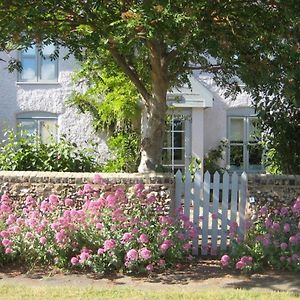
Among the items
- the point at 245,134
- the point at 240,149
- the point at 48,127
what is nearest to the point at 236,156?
the point at 240,149

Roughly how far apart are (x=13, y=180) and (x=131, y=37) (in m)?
3.18

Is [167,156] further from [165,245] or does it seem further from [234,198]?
[165,245]

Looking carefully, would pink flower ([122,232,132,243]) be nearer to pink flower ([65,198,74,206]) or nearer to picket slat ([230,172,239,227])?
pink flower ([65,198,74,206])

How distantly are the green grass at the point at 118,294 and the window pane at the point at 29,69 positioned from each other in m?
10.4

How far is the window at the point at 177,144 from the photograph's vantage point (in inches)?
632

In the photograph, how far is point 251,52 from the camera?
760cm

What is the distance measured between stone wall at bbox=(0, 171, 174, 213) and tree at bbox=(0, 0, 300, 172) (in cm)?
180

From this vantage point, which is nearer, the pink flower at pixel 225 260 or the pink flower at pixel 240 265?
the pink flower at pixel 240 265

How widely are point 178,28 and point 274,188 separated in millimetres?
2995

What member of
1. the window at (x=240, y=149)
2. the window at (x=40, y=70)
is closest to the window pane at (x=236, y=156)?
the window at (x=240, y=149)

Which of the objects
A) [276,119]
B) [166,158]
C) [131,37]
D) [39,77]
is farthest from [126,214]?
[39,77]

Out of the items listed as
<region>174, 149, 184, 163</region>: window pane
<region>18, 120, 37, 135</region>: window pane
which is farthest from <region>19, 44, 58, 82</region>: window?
<region>174, 149, 184, 163</region>: window pane

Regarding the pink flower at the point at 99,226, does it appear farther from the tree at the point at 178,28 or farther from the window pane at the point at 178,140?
the window pane at the point at 178,140

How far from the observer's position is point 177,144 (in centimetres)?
1644
